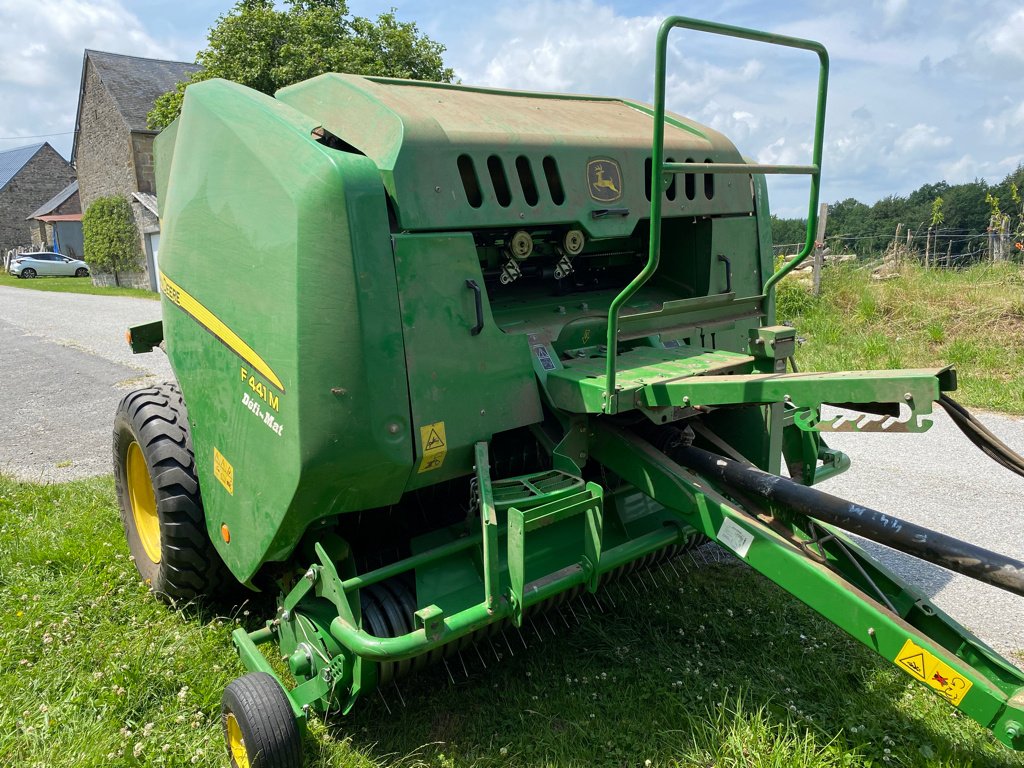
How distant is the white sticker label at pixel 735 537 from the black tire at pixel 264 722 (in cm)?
139

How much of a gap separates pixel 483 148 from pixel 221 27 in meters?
16.3

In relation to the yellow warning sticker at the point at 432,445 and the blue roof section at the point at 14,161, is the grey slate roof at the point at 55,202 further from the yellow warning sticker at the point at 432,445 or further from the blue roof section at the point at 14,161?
the yellow warning sticker at the point at 432,445

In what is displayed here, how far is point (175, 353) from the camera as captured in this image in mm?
3225

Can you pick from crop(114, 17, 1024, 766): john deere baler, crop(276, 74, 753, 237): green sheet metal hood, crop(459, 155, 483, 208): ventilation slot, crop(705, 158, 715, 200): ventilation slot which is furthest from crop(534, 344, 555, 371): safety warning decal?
crop(705, 158, 715, 200): ventilation slot

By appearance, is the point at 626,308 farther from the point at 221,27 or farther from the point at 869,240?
the point at 221,27

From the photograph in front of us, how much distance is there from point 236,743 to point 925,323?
8.30m

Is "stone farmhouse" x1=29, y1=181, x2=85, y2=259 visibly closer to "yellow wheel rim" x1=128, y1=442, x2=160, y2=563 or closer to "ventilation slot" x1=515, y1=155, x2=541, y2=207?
"yellow wheel rim" x1=128, y1=442, x2=160, y2=563

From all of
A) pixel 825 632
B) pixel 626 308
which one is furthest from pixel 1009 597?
pixel 626 308

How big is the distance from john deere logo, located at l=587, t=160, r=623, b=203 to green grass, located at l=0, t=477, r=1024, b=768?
5.64 ft

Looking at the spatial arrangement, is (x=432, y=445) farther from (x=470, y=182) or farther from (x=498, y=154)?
(x=498, y=154)

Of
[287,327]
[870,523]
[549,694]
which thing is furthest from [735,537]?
[287,327]

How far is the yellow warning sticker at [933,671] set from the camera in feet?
6.45

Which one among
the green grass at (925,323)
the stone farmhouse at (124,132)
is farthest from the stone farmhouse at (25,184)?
the green grass at (925,323)

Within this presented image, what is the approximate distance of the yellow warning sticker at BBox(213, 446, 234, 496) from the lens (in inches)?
110
